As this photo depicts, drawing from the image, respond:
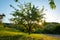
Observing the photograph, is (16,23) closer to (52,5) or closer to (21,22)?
(21,22)

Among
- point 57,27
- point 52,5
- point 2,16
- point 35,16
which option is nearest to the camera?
point 52,5

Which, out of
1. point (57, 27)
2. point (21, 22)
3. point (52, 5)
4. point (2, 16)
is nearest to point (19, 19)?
A: point (21, 22)

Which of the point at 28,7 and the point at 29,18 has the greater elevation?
the point at 28,7

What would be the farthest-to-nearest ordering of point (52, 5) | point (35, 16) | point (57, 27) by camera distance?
point (57, 27)
point (35, 16)
point (52, 5)

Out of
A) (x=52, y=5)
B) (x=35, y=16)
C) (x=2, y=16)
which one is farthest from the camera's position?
(x=2, y=16)

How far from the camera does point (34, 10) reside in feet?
129

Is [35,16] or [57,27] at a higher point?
[35,16]

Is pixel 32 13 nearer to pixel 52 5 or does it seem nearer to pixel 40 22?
pixel 40 22

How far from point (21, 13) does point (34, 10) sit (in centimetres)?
303

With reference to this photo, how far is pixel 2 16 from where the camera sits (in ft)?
156

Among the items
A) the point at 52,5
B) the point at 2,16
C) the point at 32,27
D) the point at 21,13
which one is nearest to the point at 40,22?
the point at 32,27

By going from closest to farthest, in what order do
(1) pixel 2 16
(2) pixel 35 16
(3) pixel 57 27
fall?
(2) pixel 35 16 → (1) pixel 2 16 → (3) pixel 57 27

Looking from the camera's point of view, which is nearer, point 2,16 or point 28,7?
point 28,7

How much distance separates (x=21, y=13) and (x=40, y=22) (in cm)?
479
